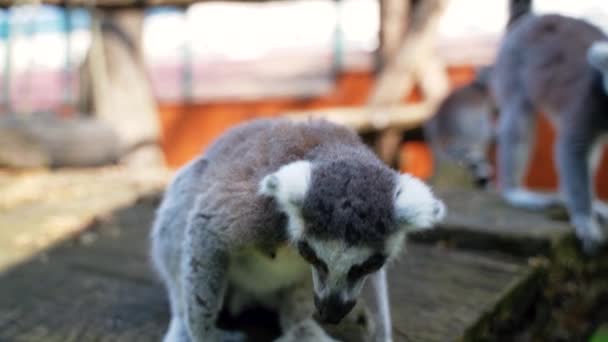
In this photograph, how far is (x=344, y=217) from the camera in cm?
145

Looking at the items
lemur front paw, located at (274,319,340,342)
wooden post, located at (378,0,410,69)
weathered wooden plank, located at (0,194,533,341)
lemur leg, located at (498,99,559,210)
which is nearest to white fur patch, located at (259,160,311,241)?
lemur front paw, located at (274,319,340,342)

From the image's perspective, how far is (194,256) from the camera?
1.78 metres

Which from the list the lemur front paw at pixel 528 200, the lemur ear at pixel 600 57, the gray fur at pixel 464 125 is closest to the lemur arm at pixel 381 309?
the lemur ear at pixel 600 57

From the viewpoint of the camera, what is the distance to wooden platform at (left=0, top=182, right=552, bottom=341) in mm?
2084

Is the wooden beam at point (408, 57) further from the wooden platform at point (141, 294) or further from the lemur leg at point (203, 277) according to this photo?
the lemur leg at point (203, 277)

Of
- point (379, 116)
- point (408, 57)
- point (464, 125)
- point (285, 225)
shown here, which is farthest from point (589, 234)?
point (408, 57)

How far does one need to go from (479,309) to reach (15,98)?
9923 mm

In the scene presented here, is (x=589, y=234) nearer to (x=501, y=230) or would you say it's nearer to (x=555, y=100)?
(x=501, y=230)

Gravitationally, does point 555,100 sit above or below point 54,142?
above

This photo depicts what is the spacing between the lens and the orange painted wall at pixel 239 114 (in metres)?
8.17

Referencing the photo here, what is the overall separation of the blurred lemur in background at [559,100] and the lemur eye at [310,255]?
221 cm

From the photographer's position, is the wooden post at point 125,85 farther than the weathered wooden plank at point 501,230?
Yes

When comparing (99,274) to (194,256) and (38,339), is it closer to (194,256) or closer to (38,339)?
(38,339)

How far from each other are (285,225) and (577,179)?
95.9 inches
